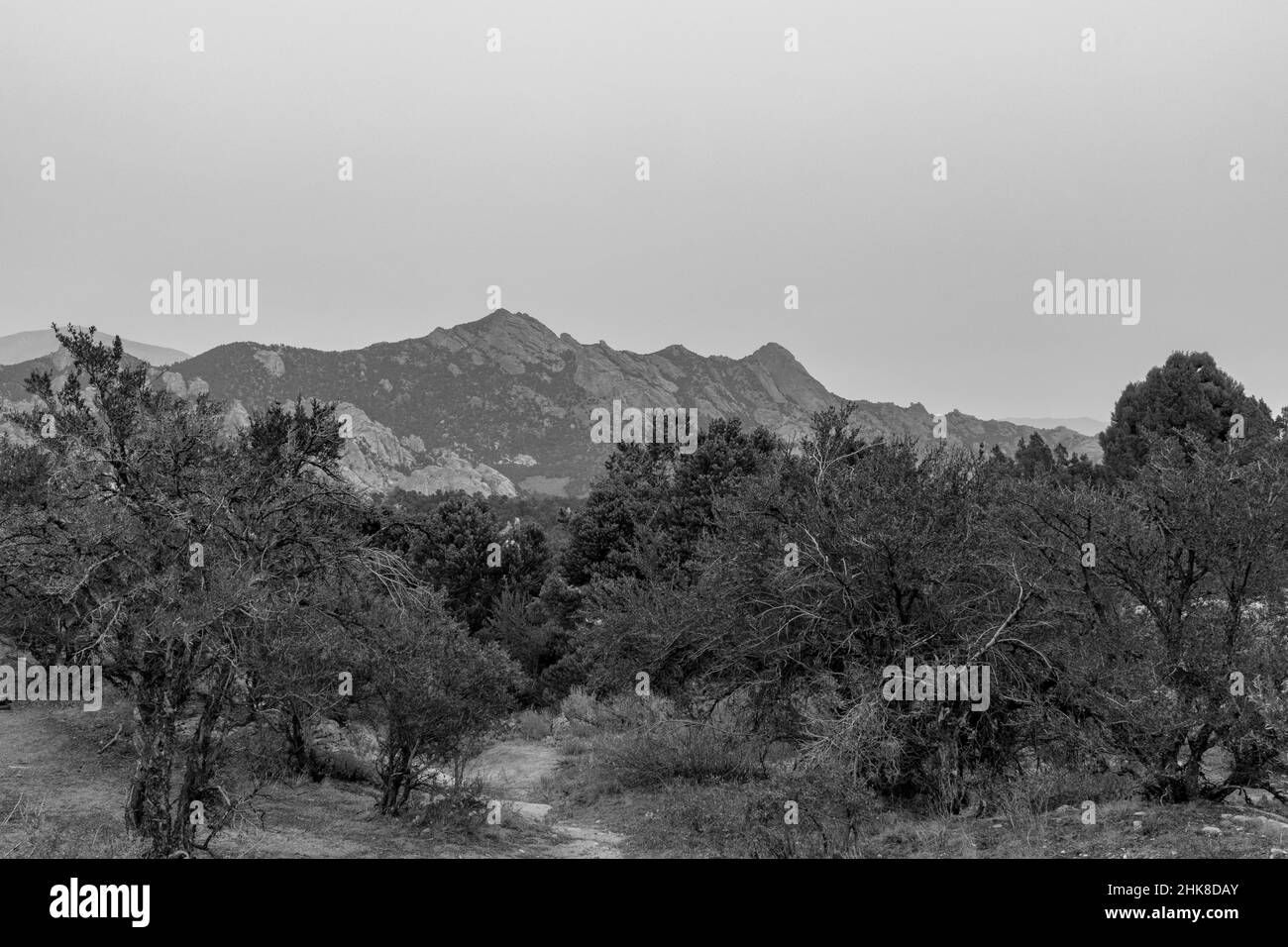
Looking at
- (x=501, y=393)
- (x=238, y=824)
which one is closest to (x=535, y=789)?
(x=238, y=824)

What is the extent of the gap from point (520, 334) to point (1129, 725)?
123446 millimetres

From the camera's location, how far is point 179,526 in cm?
817

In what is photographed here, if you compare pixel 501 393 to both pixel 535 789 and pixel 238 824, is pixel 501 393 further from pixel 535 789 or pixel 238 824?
pixel 238 824

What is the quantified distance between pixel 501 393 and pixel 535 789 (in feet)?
330

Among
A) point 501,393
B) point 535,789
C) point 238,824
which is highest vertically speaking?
point 501,393

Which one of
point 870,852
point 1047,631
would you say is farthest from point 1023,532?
point 870,852

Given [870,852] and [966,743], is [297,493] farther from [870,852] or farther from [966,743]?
[966,743]

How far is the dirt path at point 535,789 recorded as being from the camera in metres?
11.5

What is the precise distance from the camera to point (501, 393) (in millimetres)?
114062

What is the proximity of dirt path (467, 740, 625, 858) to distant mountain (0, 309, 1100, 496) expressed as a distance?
66276 millimetres

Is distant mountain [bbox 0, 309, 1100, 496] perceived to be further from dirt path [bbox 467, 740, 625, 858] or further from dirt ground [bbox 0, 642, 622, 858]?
dirt ground [bbox 0, 642, 622, 858]

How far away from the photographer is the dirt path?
37.7 feet

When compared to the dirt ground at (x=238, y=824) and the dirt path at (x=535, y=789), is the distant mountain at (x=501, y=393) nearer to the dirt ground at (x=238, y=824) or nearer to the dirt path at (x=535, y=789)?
the dirt path at (x=535, y=789)
